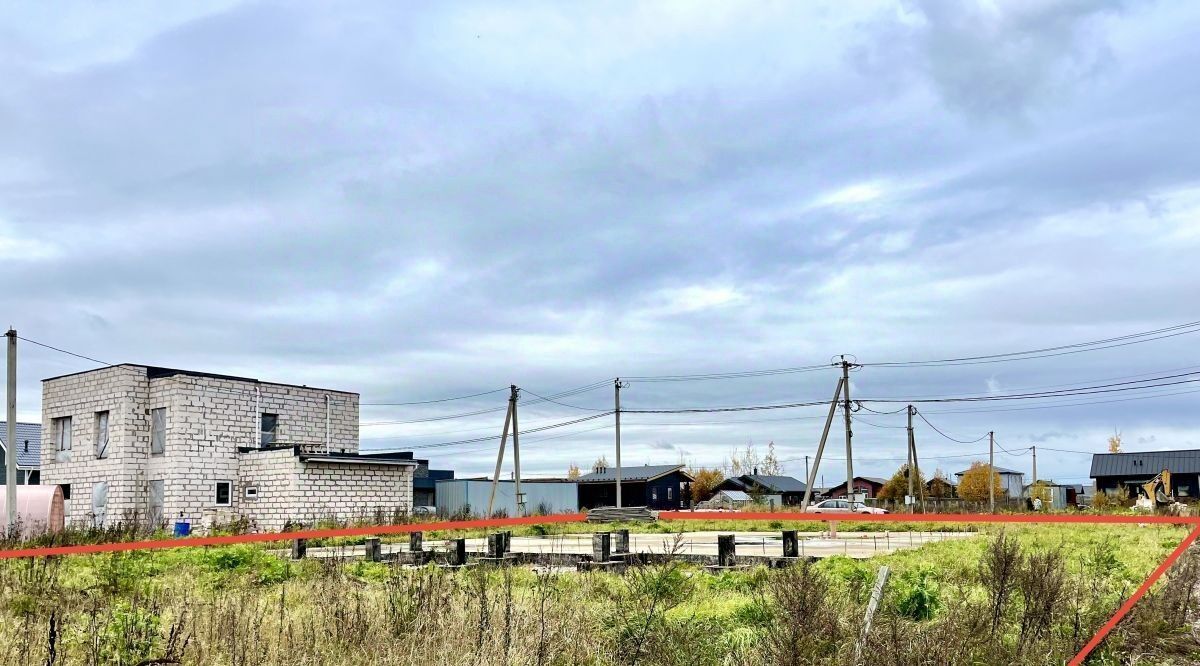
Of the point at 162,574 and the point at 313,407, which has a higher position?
the point at 313,407

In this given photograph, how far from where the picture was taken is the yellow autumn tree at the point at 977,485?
78812mm

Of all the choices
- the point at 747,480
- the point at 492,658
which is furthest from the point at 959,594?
the point at 747,480

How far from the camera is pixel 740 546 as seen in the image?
22484 millimetres

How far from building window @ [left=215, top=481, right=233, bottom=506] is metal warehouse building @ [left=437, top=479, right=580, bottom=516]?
1448cm

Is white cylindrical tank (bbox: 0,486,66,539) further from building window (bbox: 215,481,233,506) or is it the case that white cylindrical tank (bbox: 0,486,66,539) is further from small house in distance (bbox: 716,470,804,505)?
small house in distance (bbox: 716,470,804,505)

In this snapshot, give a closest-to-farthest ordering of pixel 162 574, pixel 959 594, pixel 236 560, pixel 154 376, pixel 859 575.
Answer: pixel 959 594 < pixel 859 575 < pixel 162 574 < pixel 236 560 < pixel 154 376

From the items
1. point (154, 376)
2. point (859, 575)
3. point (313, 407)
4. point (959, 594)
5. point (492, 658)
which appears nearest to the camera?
point (492, 658)

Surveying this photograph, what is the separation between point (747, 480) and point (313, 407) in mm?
52920

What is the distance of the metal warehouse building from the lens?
53188 millimetres

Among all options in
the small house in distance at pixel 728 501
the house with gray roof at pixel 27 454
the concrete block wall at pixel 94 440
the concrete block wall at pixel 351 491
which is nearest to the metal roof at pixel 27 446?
the house with gray roof at pixel 27 454

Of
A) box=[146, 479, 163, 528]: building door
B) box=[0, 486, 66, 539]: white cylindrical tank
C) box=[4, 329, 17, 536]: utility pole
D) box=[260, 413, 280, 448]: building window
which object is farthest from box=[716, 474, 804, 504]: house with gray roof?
box=[4, 329, 17, 536]: utility pole

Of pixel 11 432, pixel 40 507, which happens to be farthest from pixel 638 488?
pixel 11 432

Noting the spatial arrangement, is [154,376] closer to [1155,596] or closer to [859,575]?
[859,575]

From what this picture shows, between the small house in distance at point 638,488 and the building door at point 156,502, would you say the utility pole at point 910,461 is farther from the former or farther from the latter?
the building door at point 156,502
